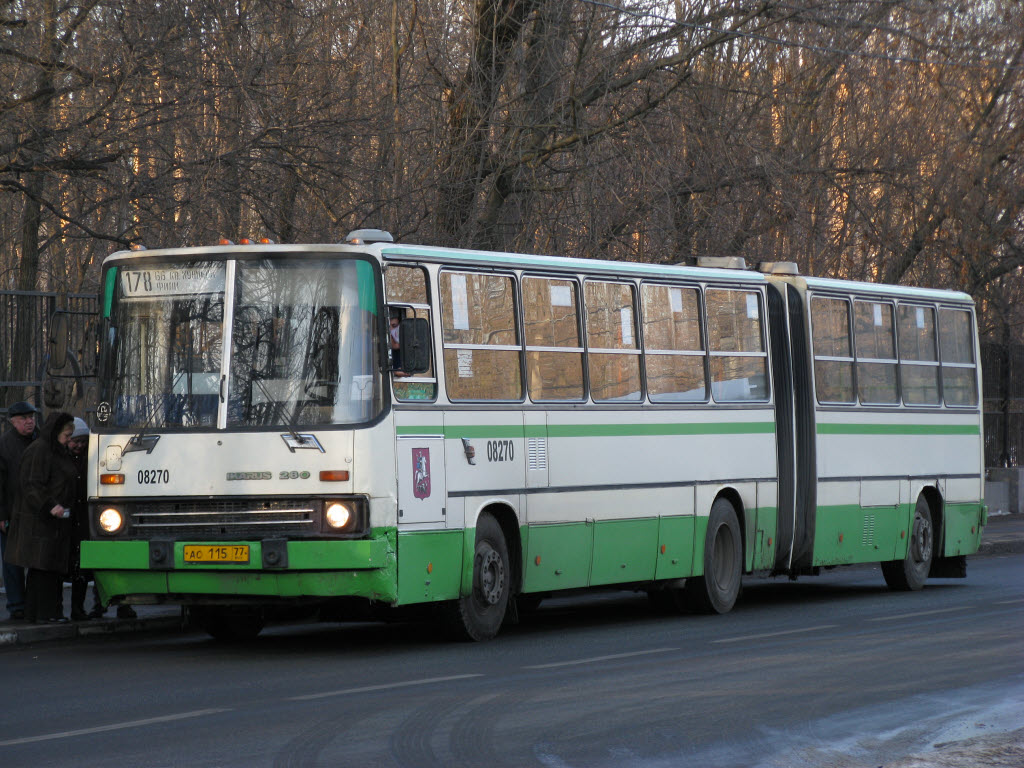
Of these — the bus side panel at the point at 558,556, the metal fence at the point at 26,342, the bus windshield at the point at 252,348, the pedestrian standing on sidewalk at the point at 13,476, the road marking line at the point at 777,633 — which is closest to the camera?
the bus windshield at the point at 252,348

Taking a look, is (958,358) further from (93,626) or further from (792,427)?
(93,626)

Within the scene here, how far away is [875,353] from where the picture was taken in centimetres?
2023

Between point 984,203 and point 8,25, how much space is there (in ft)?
65.3

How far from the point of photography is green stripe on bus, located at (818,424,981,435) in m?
19.3

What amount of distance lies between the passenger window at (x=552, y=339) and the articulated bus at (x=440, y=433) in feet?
0.08

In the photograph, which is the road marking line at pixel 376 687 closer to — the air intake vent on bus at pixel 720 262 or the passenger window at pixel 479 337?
the passenger window at pixel 479 337

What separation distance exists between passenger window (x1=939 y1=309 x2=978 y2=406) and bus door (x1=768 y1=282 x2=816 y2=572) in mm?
3278

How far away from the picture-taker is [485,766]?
864cm

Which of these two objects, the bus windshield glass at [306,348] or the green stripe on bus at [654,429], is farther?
the green stripe on bus at [654,429]

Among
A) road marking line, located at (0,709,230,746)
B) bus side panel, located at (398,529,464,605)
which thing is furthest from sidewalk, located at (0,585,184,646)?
road marking line, located at (0,709,230,746)

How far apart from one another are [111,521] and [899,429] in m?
9.98

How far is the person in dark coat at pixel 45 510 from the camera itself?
48.4 feet

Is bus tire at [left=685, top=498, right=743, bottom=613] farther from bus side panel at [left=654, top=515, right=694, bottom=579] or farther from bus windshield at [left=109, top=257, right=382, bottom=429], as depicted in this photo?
bus windshield at [left=109, top=257, right=382, bottom=429]

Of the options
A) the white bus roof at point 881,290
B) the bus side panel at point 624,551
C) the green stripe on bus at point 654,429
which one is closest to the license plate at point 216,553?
the green stripe on bus at point 654,429
